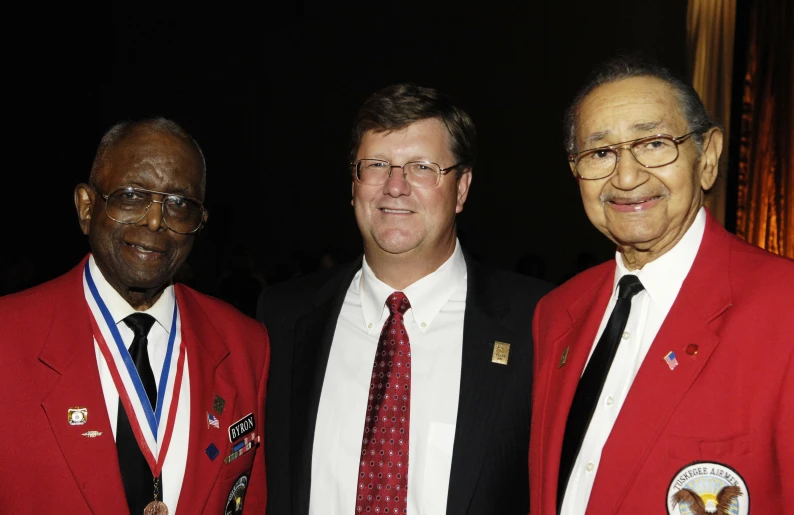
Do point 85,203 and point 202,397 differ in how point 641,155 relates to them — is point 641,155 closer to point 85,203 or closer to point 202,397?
point 202,397

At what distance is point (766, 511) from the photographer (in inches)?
67.5

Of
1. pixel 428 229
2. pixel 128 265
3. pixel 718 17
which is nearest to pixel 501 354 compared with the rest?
pixel 428 229

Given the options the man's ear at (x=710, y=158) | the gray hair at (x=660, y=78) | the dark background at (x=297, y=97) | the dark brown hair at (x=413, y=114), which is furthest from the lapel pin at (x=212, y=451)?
the dark background at (x=297, y=97)

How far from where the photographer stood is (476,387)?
240 cm

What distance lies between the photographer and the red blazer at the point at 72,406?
1.96m

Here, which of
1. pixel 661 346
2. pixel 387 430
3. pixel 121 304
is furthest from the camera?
pixel 387 430

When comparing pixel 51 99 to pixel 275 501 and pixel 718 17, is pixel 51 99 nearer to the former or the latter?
pixel 718 17

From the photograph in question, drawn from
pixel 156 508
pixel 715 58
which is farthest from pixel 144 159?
pixel 715 58

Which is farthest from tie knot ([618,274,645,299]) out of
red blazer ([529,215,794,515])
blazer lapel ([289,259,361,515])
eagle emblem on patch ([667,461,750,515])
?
blazer lapel ([289,259,361,515])

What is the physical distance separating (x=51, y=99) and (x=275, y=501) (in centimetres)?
935

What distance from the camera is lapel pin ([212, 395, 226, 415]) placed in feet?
7.56

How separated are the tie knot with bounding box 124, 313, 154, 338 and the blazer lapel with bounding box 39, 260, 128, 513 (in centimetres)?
12

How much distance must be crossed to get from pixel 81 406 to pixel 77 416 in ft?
0.10

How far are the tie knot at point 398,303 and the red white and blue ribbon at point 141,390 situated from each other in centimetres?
73
